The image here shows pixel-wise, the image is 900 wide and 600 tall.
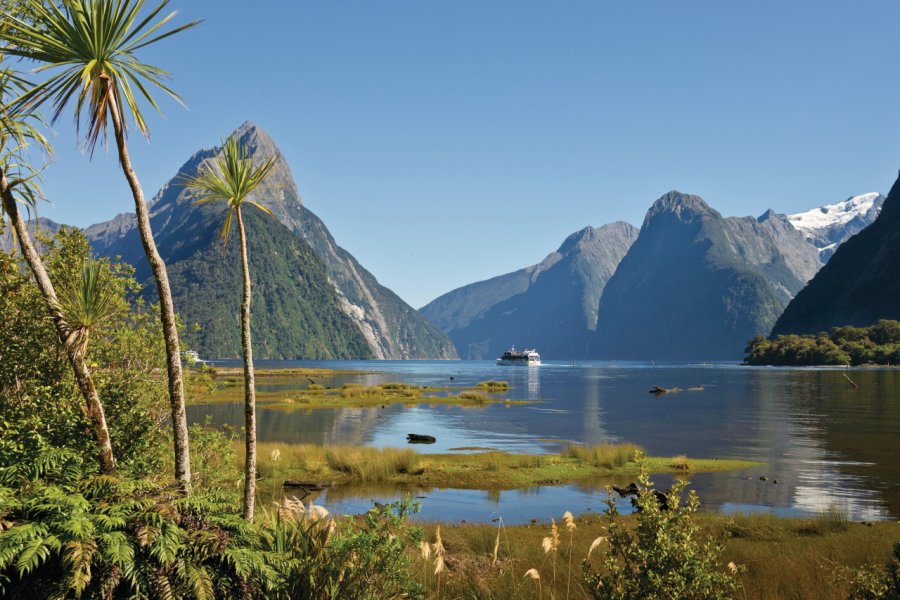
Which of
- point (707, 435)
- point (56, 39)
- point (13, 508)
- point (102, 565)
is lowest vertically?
point (707, 435)

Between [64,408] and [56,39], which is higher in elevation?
Result: [56,39]

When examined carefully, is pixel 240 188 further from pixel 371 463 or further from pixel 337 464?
pixel 337 464

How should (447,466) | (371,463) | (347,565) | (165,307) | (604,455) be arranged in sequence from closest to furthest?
(347,565), (165,307), (371,463), (447,466), (604,455)

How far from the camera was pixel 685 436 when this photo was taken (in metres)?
56.8

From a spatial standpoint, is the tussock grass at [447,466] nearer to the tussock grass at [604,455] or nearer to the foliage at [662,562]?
the tussock grass at [604,455]

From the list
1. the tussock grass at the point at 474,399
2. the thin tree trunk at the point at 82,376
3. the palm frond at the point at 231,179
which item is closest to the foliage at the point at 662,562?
the thin tree trunk at the point at 82,376

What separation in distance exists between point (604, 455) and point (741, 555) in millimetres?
24513

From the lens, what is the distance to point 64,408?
42.3 feet

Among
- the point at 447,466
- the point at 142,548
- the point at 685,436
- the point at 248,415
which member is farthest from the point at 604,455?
the point at 142,548

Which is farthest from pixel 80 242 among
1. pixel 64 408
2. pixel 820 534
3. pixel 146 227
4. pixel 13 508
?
pixel 820 534

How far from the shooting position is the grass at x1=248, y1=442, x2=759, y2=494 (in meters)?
35.2

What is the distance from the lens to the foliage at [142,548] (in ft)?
21.2

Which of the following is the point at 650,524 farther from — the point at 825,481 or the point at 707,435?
the point at 707,435

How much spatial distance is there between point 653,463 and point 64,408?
33.7 m
